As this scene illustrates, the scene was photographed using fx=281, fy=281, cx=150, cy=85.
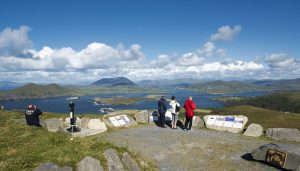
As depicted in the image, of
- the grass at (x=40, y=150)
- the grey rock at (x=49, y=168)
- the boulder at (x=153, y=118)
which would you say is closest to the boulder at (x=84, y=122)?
the boulder at (x=153, y=118)

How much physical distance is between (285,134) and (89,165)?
19.6 meters

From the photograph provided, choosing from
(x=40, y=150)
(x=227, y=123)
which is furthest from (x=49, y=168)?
(x=227, y=123)

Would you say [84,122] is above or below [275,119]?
above

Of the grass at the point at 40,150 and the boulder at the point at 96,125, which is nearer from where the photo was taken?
the grass at the point at 40,150

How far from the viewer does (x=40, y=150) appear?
1302cm

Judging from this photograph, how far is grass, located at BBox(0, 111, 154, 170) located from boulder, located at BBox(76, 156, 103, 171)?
289 millimetres

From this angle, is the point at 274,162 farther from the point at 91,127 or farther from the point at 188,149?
the point at 91,127

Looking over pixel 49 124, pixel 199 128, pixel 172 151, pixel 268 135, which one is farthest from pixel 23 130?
pixel 268 135

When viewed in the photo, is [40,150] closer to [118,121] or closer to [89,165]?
[89,165]

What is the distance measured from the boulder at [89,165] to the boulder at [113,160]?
0.68m

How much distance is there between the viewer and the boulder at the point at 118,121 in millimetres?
29375

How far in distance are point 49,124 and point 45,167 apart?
14922 millimetres

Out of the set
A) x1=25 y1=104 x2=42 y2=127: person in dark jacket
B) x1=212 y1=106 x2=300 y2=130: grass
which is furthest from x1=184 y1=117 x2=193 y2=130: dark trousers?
x1=212 y1=106 x2=300 y2=130: grass

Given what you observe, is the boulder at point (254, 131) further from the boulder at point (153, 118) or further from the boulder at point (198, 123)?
the boulder at point (153, 118)
